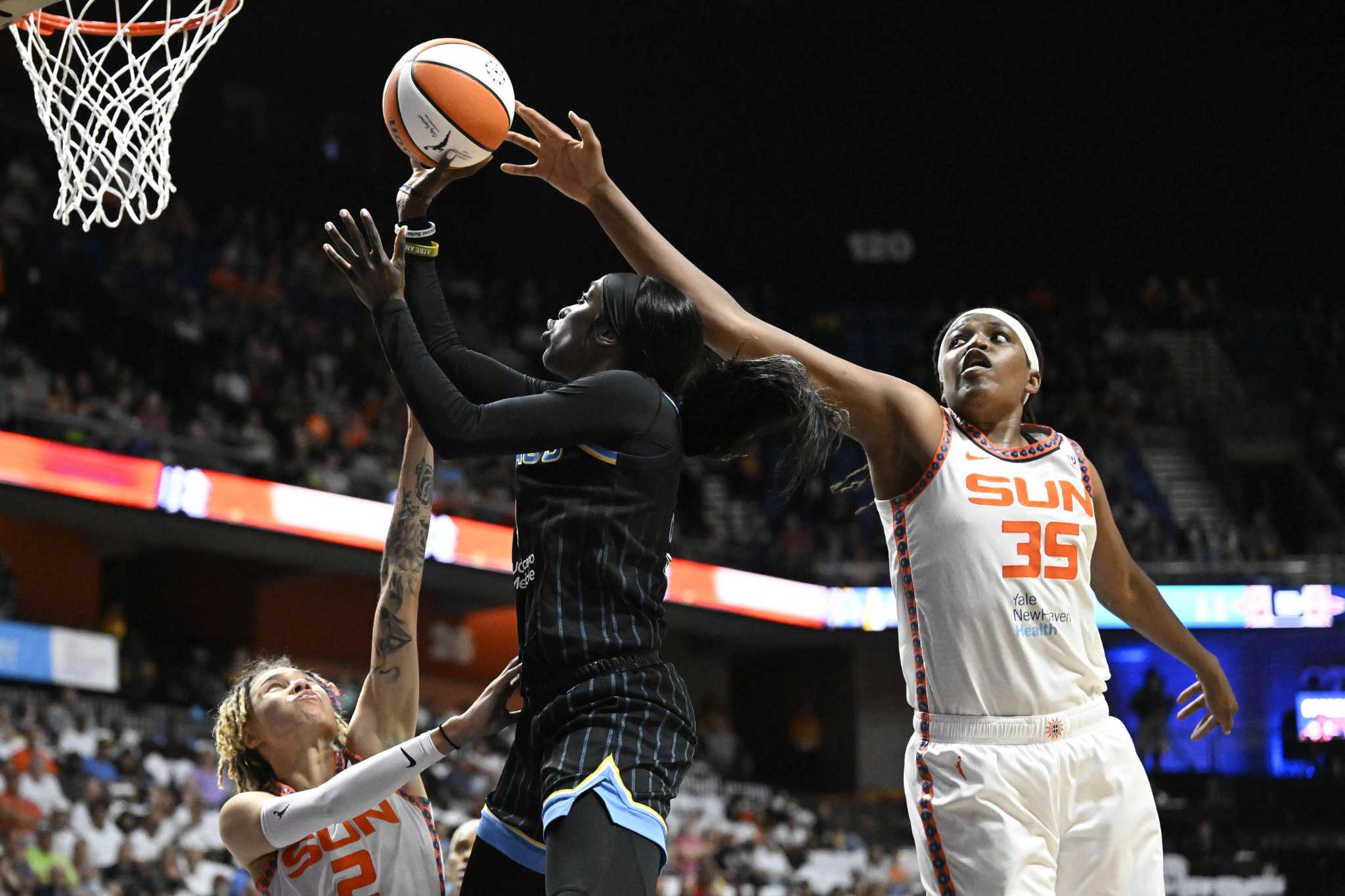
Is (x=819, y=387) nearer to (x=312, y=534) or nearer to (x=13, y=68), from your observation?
(x=312, y=534)

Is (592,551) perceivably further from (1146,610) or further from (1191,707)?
(1191,707)

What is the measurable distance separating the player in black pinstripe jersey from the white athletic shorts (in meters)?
0.77

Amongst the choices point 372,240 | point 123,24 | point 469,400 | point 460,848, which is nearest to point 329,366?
point 123,24

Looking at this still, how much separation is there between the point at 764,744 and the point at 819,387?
714 inches

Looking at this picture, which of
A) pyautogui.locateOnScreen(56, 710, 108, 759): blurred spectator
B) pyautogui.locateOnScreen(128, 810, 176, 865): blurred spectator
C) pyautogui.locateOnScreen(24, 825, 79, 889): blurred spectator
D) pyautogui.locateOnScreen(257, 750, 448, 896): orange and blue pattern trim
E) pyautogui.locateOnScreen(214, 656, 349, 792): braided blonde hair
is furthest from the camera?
pyautogui.locateOnScreen(56, 710, 108, 759): blurred spectator

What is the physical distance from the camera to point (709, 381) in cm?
313

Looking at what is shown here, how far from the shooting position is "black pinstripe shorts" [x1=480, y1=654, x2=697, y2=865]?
2.68 metres

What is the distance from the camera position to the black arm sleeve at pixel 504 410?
108 inches

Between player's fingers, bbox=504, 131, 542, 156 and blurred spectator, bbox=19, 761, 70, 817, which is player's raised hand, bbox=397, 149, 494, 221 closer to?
player's fingers, bbox=504, 131, 542, 156

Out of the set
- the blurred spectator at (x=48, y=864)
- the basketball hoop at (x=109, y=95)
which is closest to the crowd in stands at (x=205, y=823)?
the blurred spectator at (x=48, y=864)

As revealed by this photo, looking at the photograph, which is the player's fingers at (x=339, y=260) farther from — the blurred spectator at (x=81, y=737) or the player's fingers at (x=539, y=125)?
the blurred spectator at (x=81, y=737)

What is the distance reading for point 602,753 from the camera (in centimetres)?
270

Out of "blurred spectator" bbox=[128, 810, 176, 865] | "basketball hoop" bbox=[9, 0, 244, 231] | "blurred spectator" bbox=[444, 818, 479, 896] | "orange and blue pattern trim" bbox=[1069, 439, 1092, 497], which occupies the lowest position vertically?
"blurred spectator" bbox=[128, 810, 176, 865]

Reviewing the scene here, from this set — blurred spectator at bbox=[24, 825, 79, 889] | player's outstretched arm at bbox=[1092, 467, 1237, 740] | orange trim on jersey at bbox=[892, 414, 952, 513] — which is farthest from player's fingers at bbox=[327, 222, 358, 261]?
blurred spectator at bbox=[24, 825, 79, 889]
